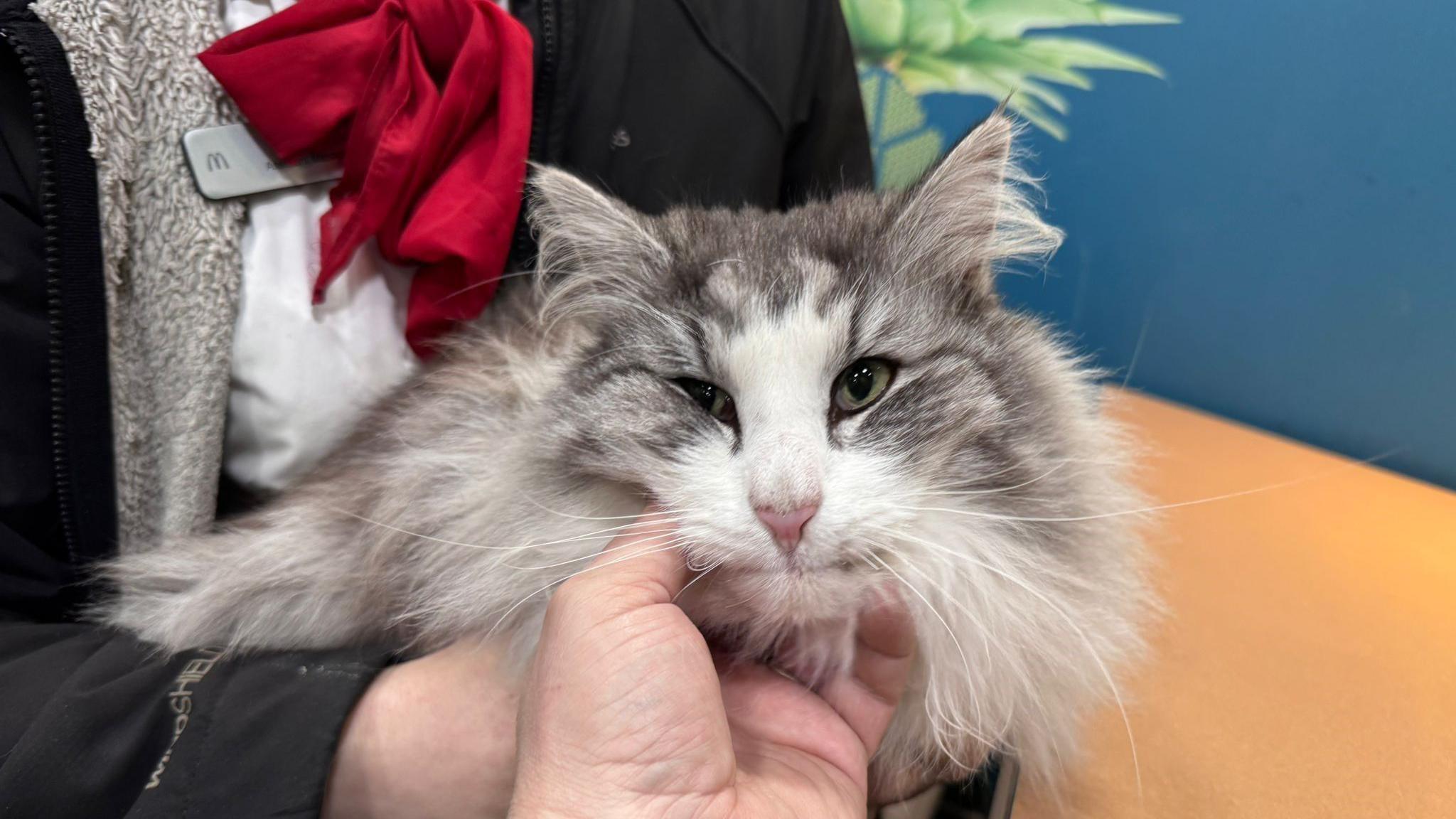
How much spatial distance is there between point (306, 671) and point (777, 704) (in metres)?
0.66

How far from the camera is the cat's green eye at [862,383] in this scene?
0.95m

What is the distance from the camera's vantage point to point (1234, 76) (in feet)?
6.42

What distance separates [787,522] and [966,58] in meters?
2.18

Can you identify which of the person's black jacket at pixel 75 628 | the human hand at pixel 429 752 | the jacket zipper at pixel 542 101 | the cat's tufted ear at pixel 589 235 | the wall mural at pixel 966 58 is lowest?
the human hand at pixel 429 752

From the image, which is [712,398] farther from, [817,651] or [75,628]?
[75,628]

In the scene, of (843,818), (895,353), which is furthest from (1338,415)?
(843,818)

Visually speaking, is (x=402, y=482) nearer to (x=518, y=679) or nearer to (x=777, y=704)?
(x=518, y=679)

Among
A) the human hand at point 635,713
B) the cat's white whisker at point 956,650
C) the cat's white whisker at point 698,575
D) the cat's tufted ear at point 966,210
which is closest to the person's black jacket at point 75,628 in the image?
the human hand at point 635,713

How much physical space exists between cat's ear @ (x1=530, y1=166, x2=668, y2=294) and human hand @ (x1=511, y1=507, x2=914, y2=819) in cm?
42

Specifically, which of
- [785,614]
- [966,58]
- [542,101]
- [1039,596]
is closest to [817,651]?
[785,614]

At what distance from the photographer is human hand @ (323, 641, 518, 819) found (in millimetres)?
1047

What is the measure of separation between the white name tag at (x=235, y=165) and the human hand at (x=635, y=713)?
0.81 metres

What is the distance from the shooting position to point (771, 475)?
82 cm

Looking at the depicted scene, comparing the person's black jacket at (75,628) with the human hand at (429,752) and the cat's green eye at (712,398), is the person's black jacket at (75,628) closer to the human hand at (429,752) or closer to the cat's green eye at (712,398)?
the human hand at (429,752)
